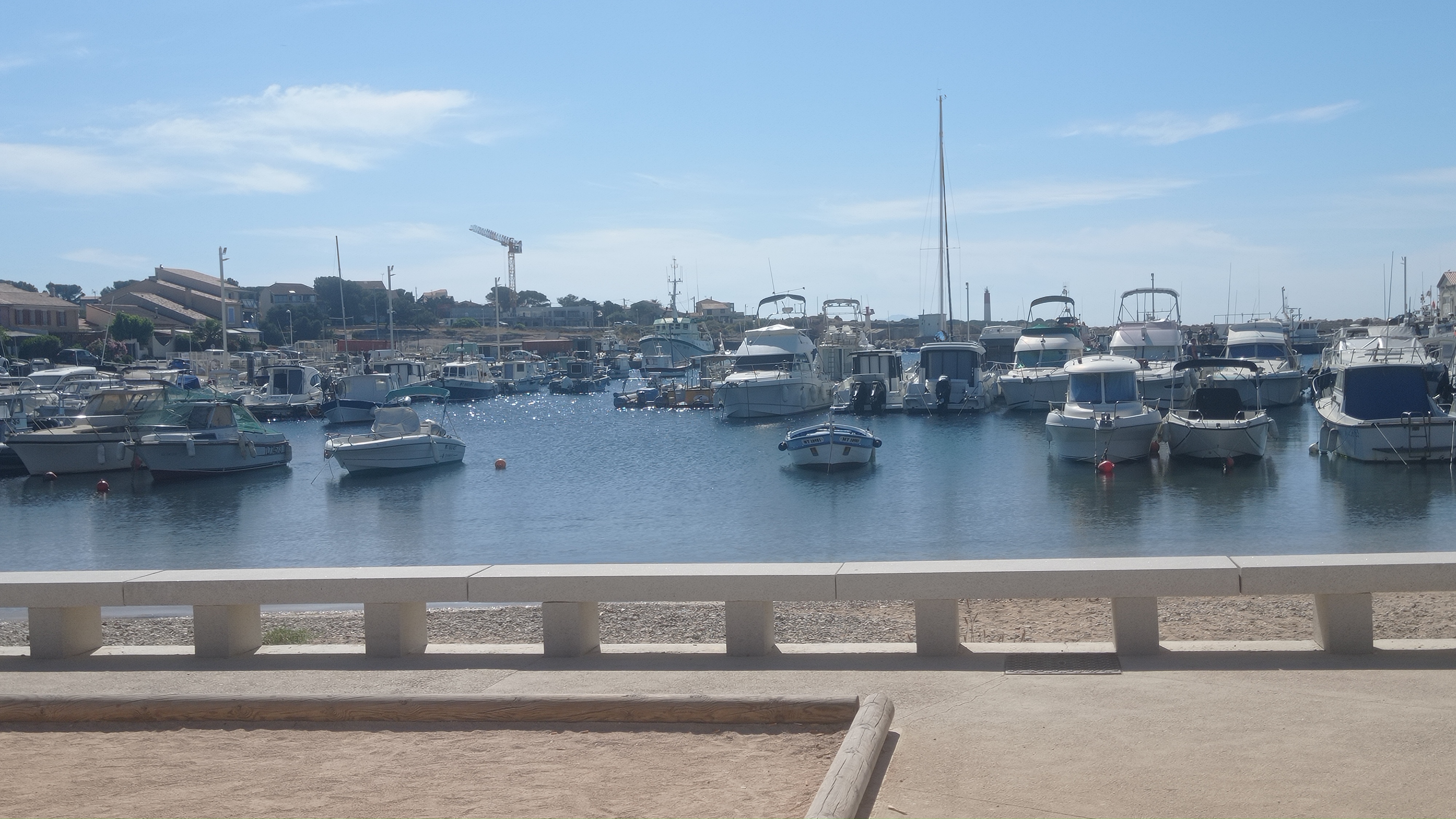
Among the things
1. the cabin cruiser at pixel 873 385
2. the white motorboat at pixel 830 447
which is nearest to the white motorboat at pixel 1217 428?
the white motorboat at pixel 830 447

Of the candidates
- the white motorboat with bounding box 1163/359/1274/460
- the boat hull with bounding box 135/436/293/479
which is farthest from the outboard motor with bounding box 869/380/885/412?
the boat hull with bounding box 135/436/293/479

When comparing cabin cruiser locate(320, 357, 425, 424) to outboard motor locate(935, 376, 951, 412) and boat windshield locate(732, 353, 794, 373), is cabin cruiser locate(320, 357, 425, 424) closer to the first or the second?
boat windshield locate(732, 353, 794, 373)

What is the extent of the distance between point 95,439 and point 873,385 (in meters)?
35.7

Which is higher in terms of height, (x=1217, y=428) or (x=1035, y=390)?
(x=1035, y=390)

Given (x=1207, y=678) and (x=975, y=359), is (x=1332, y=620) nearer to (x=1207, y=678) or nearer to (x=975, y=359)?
(x=1207, y=678)

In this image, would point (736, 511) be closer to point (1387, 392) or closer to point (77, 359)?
point (1387, 392)

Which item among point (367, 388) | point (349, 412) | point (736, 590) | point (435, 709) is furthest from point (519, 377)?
point (435, 709)

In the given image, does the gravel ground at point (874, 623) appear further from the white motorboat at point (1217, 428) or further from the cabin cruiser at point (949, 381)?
the cabin cruiser at point (949, 381)

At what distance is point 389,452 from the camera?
38.6m

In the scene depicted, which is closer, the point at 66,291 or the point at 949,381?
the point at 949,381

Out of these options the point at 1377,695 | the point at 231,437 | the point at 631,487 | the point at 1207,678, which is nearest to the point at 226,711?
the point at 1207,678

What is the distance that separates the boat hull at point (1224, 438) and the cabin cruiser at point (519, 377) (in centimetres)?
6994

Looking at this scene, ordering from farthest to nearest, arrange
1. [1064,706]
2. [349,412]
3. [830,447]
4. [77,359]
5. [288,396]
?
1. [77,359]
2. [288,396]
3. [349,412]
4. [830,447]
5. [1064,706]

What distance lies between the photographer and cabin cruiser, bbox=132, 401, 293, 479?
38.5 meters
